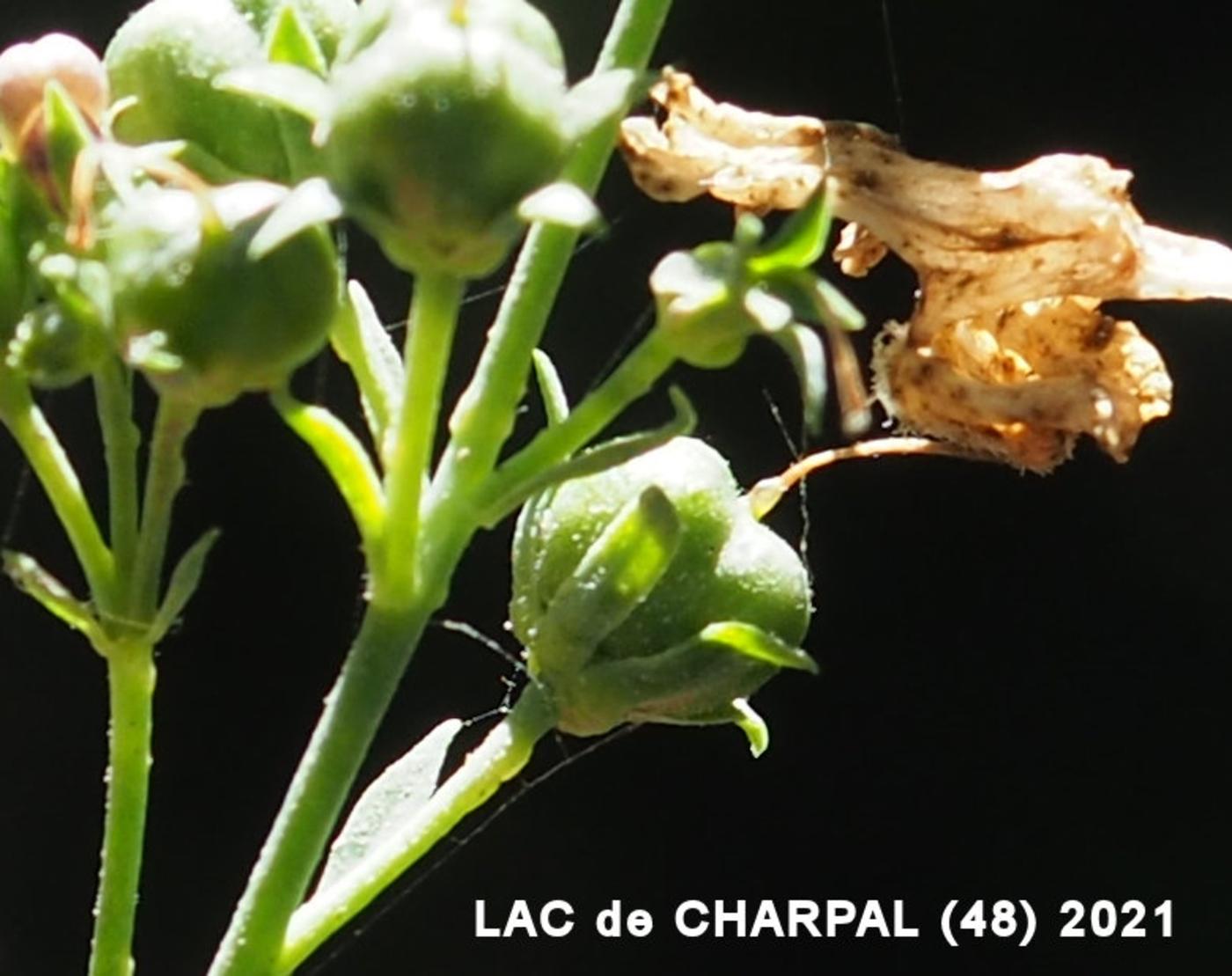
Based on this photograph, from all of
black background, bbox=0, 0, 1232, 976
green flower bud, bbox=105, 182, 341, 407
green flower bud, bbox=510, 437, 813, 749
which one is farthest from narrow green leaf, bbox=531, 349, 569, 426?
black background, bbox=0, 0, 1232, 976

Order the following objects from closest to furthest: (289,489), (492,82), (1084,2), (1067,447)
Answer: (492,82) < (1067,447) < (289,489) < (1084,2)

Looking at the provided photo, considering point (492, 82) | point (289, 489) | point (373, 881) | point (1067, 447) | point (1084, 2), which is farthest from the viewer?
point (1084, 2)

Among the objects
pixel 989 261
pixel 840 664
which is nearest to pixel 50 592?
pixel 989 261

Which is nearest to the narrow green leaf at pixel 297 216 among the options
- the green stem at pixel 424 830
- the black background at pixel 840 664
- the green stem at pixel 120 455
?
the green stem at pixel 120 455

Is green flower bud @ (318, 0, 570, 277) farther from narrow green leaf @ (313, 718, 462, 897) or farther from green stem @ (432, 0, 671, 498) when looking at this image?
narrow green leaf @ (313, 718, 462, 897)

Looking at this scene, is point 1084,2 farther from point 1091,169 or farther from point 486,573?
point 1091,169

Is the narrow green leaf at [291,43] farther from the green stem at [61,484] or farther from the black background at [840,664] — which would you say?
the black background at [840,664]

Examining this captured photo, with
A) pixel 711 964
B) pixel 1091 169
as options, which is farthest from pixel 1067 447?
pixel 711 964
